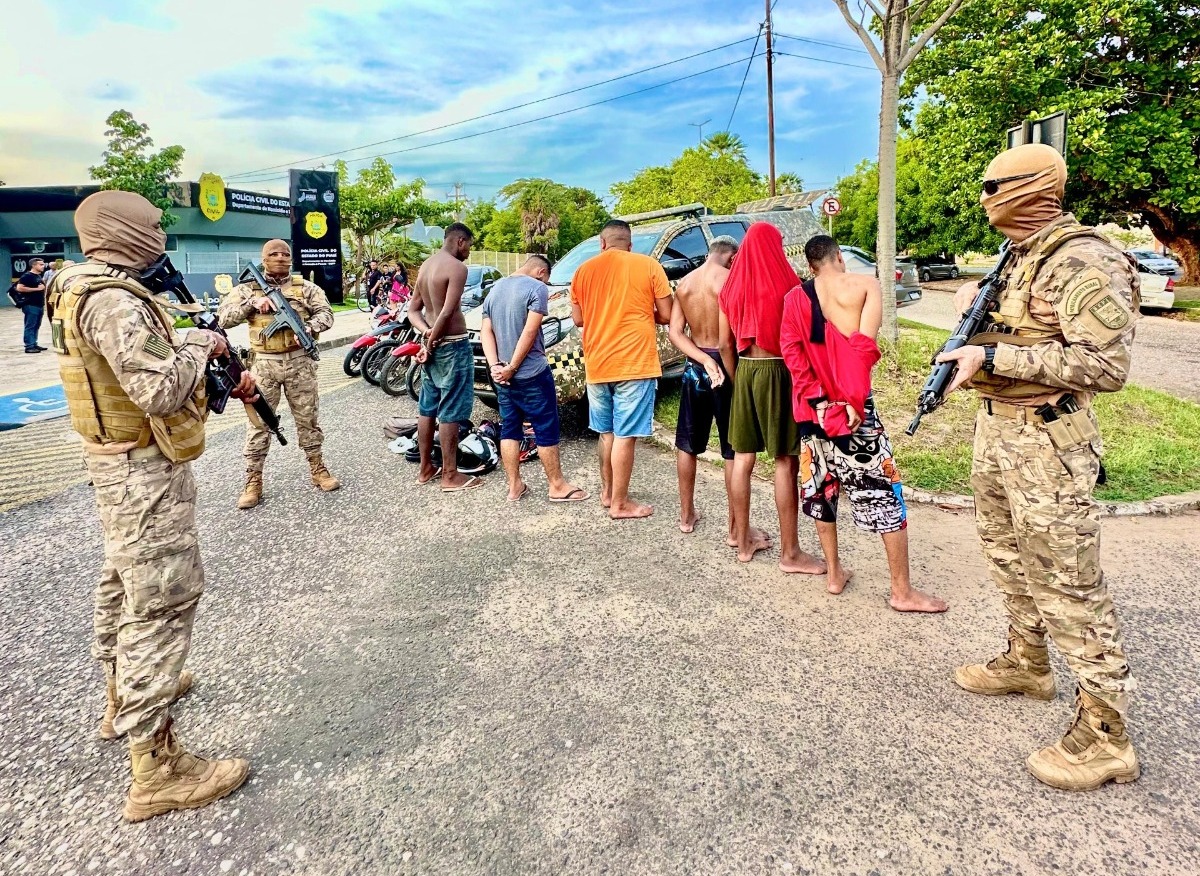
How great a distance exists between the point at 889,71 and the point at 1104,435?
4595mm

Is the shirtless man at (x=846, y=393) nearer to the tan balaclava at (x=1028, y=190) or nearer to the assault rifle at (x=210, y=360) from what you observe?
the tan balaclava at (x=1028, y=190)

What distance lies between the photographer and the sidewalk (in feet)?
27.5

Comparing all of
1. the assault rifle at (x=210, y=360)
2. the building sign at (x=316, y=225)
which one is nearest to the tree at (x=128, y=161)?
the building sign at (x=316, y=225)

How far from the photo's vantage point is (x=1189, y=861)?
1.93 metres

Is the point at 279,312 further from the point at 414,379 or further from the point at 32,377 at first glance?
the point at 32,377

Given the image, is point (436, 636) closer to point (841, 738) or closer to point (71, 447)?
point (841, 738)

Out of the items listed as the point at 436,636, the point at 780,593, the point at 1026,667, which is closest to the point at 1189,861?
the point at 1026,667

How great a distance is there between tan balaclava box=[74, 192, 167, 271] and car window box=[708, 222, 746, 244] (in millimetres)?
6253

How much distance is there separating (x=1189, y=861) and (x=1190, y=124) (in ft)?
60.8

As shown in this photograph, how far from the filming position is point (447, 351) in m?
5.37

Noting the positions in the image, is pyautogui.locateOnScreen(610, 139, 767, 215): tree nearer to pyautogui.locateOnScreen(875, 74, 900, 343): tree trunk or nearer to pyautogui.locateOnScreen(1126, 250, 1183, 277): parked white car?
pyautogui.locateOnScreen(1126, 250, 1183, 277): parked white car

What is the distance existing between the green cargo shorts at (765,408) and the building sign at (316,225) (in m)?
20.5

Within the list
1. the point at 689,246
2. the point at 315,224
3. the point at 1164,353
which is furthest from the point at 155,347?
the point at 315,224

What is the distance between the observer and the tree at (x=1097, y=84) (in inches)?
567
